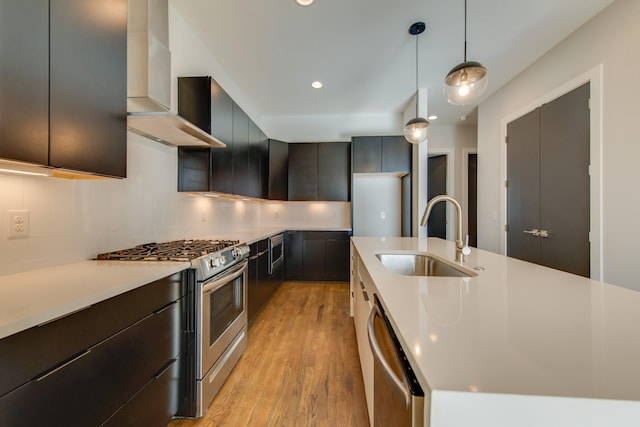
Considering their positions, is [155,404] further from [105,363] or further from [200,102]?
[200,102]

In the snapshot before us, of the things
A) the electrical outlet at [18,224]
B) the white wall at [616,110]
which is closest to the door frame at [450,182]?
the white wall at [616,110]

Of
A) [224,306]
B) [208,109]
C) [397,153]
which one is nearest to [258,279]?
[224,306]

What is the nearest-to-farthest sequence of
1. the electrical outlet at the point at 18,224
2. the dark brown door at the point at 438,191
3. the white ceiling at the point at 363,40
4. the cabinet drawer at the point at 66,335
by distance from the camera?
the cabinet drawer at the point at 66,335 < the electrical outlet at the point at 18,224 < the white ceiling at the point at 363,40 < the dark brown door at the point at 438,191

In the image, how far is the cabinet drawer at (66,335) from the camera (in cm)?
66

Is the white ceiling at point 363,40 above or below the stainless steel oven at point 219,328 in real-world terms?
above

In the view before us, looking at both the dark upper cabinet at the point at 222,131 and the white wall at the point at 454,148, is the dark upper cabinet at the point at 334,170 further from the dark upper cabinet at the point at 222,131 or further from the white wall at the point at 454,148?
the white wall at the point at 454,148

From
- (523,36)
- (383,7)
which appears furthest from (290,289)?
(523,36)

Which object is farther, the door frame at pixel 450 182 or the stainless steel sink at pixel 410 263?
the door frame at pixel 450 182

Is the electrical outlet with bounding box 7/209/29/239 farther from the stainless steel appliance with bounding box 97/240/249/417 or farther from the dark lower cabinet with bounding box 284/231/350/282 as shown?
the dark lower cabinet with bounding box 284/231/350/282

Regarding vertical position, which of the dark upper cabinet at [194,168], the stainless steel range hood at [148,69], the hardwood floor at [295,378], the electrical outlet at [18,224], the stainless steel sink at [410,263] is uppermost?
the stainless steel range hood at [148,69]

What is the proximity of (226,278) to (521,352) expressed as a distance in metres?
1.56

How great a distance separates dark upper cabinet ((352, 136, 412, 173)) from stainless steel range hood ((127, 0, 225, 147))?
275cm

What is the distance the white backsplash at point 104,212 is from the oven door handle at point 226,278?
67 cm

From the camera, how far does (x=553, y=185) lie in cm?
256
